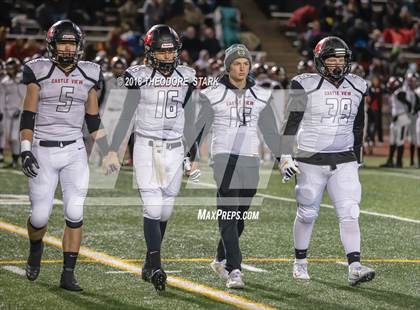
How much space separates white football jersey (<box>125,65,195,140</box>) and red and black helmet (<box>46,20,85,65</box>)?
38cm

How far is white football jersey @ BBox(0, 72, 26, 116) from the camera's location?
17.2 meters

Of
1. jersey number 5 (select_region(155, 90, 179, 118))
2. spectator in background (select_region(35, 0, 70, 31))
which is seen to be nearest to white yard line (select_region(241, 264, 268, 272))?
jersey number 5 (select_region(155, 90, 179, 118))

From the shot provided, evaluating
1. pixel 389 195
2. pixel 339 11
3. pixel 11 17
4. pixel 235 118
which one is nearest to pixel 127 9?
pixel 11 17

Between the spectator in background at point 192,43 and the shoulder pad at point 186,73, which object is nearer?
the shoulder pad at point 186,73

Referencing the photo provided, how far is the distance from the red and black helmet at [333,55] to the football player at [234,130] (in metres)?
0.44

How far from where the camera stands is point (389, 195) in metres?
13.8

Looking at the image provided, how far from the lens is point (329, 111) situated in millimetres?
7844

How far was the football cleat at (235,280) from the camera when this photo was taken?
24.2 ft

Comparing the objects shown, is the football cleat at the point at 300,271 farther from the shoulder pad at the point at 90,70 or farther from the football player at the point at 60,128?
the shoulder pad at the point at 90,70

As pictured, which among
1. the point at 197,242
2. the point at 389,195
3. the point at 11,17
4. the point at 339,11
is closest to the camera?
the point at 197,242

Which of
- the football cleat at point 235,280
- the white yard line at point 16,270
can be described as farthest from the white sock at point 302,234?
the white yard line at point 16,270

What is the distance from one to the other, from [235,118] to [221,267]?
1.03 metres

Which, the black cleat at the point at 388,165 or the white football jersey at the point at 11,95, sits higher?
the white football jersey at the point at 11,95

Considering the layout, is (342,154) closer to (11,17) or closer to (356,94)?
(356,94)
